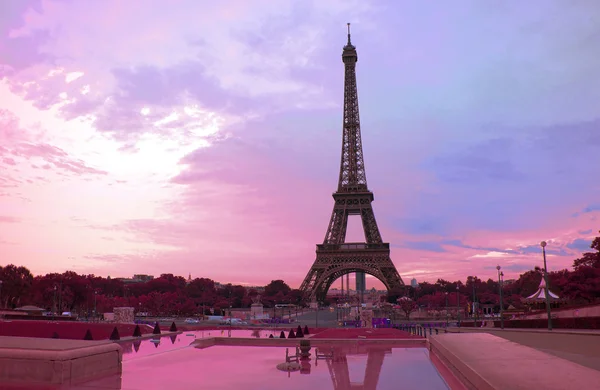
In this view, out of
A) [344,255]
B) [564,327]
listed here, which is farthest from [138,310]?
[564,327]

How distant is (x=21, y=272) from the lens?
11800 centimetres

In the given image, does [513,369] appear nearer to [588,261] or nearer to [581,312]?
[581,312]

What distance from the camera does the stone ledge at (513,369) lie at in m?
10.2

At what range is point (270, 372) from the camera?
1878 centimetres

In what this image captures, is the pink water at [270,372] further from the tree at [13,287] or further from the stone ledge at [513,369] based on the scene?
the tree at [13,287]

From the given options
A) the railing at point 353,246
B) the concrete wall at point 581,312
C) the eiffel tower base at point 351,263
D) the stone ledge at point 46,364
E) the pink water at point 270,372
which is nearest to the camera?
the stone ledge at point 46,364

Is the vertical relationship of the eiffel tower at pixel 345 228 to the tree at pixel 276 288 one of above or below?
above

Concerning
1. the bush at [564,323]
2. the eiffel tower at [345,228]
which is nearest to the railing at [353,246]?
the eiffel tower at [345,228]

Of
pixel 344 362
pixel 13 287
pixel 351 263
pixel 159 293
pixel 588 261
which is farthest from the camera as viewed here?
pixel 159 293

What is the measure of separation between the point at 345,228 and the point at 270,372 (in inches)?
3727

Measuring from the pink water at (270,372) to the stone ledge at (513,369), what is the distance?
1.26 meters

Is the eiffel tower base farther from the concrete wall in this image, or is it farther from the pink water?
the pink water

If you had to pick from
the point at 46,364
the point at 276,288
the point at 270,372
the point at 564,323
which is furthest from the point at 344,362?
the point at 276,288

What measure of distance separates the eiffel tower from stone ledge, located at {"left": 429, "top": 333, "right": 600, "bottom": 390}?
3450 inches
